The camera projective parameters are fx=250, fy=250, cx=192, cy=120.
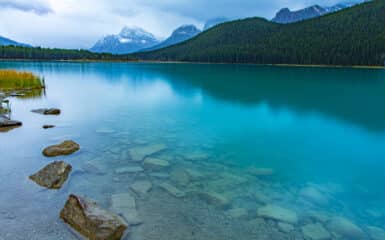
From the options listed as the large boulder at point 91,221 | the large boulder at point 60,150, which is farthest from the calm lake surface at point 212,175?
the large boulder at point 60,150

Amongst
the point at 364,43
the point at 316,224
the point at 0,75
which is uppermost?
the point at 364,43

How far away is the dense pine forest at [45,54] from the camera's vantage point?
5945 inches

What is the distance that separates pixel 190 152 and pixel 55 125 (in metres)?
9.55

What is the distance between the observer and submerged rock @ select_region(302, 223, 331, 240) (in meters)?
6.11

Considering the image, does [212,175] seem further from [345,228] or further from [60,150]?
[60,150]

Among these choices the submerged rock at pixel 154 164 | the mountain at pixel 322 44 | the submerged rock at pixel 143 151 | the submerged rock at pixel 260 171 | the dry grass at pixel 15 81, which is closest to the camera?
the submerged rock at pixel 260 171

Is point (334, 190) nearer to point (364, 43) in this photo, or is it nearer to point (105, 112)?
point (105, 112)

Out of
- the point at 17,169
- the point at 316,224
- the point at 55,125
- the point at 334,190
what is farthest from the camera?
the point at 55,125

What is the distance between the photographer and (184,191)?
7.97 metres

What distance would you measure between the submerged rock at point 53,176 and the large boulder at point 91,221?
2007mm

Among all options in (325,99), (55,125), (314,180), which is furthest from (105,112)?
(325,99)

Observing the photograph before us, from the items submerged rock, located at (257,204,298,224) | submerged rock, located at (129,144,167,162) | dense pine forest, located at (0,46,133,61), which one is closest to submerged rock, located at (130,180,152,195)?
submerged rock, located at (129,144,167,162)

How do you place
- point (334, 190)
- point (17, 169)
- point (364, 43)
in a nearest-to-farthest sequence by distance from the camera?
point (334, 190)
point (17, 169)
point (364, 43)

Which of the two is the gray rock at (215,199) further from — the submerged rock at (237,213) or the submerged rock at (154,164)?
the submerged rock at (154,164)
